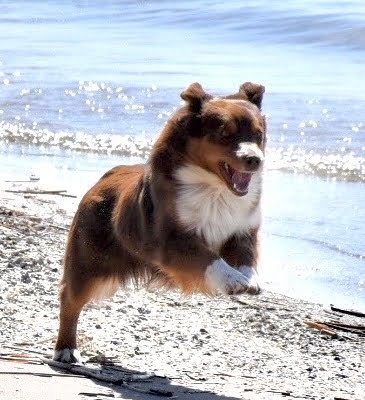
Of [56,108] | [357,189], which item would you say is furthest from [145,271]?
[56,108]

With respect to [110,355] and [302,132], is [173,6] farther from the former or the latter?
[110,355]

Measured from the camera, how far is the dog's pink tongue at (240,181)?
5.93m

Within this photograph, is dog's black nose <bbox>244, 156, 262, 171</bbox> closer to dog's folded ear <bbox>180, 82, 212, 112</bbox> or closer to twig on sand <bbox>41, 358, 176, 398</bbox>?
dog's folded ear <bbox>180, 82, 212, 112</bbox>

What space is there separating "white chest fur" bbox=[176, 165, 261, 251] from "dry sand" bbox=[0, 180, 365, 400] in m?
0.70

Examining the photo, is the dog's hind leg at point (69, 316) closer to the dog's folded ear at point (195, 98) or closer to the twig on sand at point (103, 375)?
the twig on sand at point (103, 375)

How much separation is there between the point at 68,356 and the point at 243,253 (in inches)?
42.0

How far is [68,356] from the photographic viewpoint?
637 centimetres

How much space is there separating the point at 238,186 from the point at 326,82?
12.5 m

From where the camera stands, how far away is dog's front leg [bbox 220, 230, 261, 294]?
596cm

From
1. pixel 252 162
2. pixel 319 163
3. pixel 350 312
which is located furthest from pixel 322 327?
pixel 319 163

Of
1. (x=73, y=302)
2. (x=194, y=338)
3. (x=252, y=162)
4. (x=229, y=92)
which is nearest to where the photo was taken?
(x=252, y=162)

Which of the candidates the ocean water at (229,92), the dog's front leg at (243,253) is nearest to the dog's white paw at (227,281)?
the dog's front leg at (243,253)

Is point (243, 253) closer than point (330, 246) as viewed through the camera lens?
Yes

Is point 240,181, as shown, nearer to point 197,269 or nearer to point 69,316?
point 197,269
